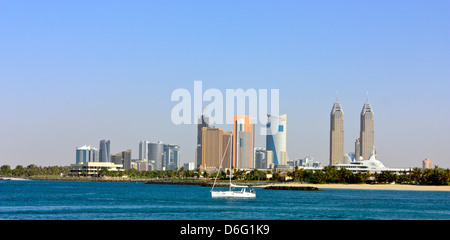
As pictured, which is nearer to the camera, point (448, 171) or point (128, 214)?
point (128, 214)

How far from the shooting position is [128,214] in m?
72.2

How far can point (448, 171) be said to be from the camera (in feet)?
626
